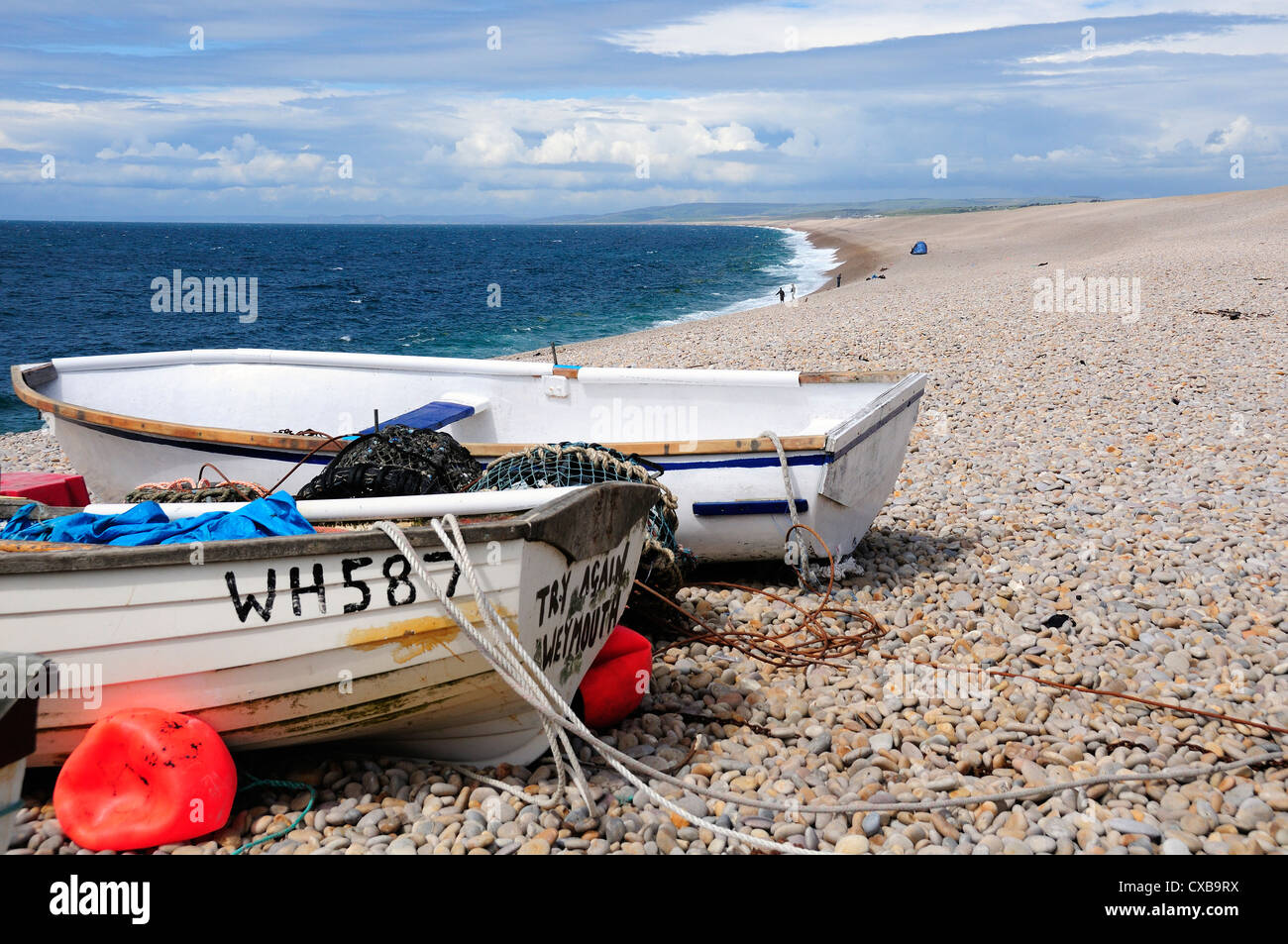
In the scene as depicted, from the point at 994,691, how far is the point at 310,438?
486 cm

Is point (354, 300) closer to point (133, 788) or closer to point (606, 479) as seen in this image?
point (606, 479)

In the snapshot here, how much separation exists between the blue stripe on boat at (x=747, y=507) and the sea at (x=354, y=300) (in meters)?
5.76

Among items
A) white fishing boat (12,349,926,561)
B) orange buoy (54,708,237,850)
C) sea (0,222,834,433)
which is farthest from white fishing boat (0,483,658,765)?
sea (0,222,834,433)

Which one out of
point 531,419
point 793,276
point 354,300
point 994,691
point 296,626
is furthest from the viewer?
point 793,276

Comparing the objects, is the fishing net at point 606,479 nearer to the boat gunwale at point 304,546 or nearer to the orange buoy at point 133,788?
the boat gunwale at point 304,546

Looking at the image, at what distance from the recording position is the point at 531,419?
841 centimetres

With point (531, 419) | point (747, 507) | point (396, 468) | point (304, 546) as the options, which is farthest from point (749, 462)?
point (304, 546)

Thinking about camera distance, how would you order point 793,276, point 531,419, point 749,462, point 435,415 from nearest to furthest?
point 749,462 < point 435,415 < point 531,419 < point 793,276

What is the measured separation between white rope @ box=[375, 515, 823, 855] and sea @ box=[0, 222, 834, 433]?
21.9 ft

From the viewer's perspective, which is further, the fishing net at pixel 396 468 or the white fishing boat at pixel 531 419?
the white fishing boat at pixel 531 419

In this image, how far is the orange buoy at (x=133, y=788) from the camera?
139 inches

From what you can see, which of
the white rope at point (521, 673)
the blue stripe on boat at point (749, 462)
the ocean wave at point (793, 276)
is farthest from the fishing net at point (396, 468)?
the ocean wave at point (793, 276)
